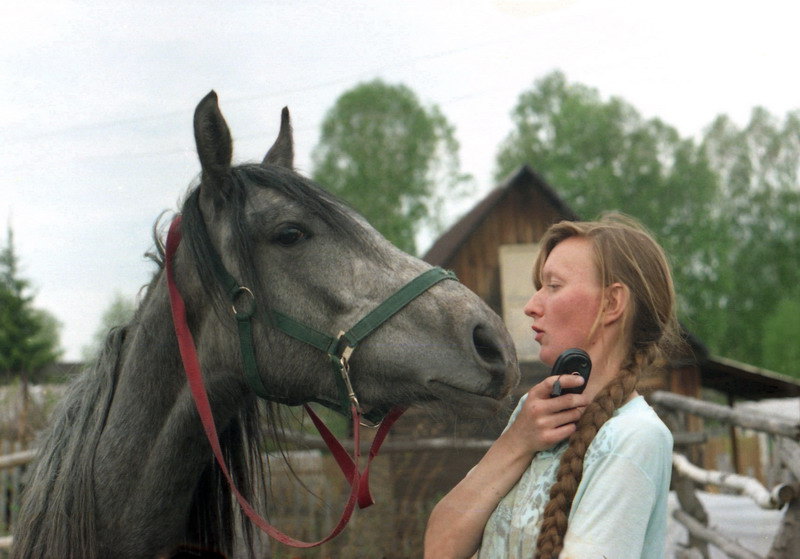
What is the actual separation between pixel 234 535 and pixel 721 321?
2976 cm

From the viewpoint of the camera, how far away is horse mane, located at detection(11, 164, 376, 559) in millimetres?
2170

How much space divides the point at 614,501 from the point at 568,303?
447 millimetres

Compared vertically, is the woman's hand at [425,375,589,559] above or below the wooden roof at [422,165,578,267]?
below

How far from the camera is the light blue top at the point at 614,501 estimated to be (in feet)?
4.57

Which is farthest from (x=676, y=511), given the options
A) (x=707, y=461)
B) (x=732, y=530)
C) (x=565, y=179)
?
(x=565, y=179)

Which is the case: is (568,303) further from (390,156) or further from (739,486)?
(390,156)

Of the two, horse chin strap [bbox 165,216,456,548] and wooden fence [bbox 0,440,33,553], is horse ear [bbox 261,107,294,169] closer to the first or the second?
horse chin strap [bbox 165,216,456,548]

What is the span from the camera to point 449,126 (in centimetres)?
2905

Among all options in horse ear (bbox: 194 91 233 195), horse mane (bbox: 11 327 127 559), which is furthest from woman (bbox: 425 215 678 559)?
horse mane (bbox: 11 327 127 559)

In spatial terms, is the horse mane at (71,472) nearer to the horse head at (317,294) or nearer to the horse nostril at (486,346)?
the horse head at (317,294)

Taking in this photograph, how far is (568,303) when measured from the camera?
5.48 ft

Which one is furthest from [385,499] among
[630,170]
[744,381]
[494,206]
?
[630,170]

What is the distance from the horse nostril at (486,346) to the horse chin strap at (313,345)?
19 centimetres

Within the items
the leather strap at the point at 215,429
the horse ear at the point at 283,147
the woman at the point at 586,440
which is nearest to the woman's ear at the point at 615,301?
the woman at the point at 586,440
